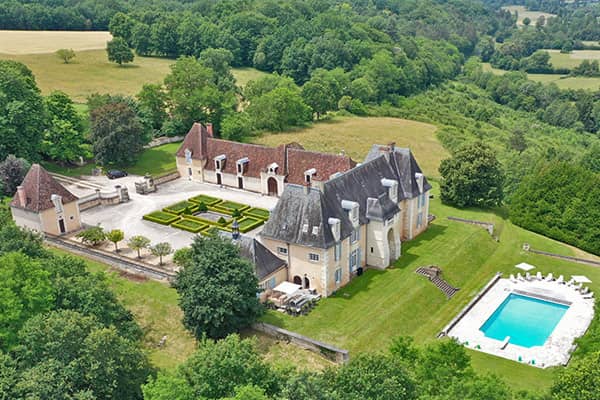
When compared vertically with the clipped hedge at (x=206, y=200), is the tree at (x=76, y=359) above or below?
above

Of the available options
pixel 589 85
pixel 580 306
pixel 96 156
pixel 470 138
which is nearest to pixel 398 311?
pixel 580 306

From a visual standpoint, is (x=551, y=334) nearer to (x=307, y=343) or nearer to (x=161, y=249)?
(x=307, y=343)

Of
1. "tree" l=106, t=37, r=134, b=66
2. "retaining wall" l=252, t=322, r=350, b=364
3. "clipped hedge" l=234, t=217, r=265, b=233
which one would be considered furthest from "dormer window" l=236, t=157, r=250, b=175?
"tree" l=106, t=37, r=134, b=66

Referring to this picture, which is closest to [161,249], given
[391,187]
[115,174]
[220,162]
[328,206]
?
[328,206]

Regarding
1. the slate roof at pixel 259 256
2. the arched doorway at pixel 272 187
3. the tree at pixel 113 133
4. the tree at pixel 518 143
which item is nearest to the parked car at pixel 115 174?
the tree at pixel 113 133

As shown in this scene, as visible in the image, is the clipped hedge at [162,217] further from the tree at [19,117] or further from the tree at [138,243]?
the tree at [19,117]

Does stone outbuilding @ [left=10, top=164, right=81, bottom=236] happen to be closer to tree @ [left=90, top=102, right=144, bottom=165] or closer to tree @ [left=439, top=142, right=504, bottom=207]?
tree @ [left=90, top=102, right=144, bottom=165]

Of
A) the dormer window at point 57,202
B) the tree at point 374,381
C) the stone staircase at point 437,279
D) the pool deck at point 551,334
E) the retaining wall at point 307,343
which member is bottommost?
the pool deck at point 551,334
